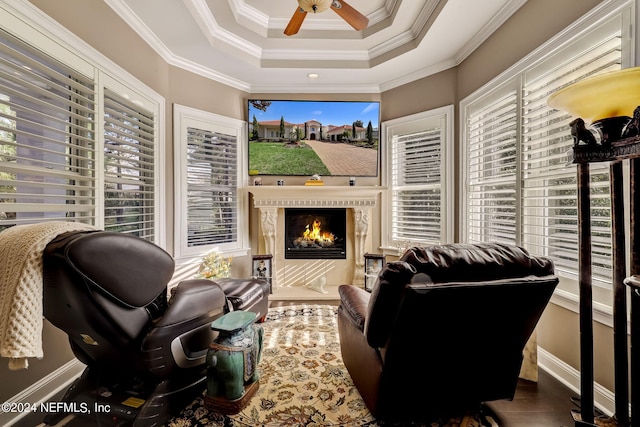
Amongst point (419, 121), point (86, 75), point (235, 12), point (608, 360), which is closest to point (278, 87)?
point (235, 12)

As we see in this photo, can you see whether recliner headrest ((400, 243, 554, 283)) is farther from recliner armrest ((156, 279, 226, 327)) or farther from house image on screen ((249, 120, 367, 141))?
house image on screen ((249, 120, 367, 141))

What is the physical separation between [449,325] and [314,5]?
7.86ft

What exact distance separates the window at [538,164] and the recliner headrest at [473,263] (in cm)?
59

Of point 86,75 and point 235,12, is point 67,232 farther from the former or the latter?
point 235,12

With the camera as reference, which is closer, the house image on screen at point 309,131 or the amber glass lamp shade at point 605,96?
the amber glass lamp shade at point 605,96

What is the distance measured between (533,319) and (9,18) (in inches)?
132

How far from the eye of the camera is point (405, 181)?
401 centimetres

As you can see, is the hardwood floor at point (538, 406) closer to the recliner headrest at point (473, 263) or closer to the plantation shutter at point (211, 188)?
the recliner headrest at point (473, 263)

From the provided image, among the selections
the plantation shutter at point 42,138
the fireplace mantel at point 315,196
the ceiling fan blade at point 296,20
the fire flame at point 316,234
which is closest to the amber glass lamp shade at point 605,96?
the ceiling fan blade at point 296,20

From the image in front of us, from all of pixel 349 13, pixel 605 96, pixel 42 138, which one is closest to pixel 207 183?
pixel 42 138

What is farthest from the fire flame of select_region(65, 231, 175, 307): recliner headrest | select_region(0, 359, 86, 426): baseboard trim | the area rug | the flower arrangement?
select_region(65, 231, 175, 307): recliner headrest

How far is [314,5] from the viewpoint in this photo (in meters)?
2.23

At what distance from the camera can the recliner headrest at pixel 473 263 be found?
125cm

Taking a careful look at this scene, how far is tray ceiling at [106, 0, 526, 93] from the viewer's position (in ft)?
8.84
